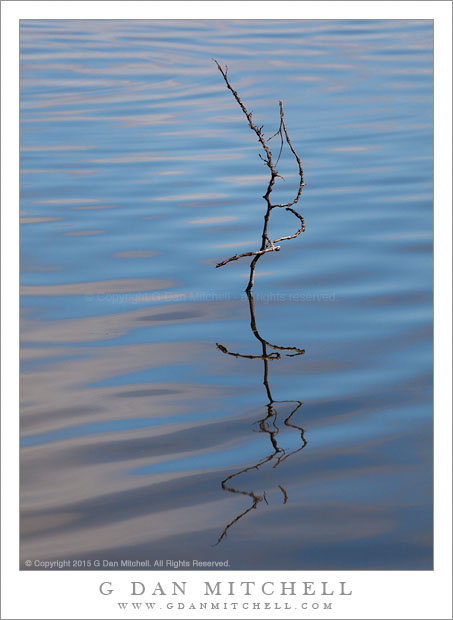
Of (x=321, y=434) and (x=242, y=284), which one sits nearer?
(x=321, y=434)

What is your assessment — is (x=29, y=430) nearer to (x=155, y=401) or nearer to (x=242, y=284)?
(x=155, y=401)

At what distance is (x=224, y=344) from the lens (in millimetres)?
4289

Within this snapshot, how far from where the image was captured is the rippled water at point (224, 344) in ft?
9.87

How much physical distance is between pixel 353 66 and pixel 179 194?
5.76 metres

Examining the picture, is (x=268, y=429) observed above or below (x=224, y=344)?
below

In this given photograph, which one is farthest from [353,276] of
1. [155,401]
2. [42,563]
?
[42,563]

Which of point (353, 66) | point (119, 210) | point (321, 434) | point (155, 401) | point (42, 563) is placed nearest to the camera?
point (42, 563)

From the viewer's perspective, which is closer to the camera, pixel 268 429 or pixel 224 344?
pixel 268 429

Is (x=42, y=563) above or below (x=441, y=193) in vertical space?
below

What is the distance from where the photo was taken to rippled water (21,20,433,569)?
301 cm

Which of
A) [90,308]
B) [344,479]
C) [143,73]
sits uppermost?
[143,73]

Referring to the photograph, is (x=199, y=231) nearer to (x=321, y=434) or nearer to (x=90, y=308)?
(x=90, y=308)

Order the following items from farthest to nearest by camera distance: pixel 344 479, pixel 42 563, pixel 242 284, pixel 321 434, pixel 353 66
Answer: pixel 353 66 < pixel 242 284 < pixel 321 434 < pixel 344 479 < pixel 42 563

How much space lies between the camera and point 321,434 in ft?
11.4
